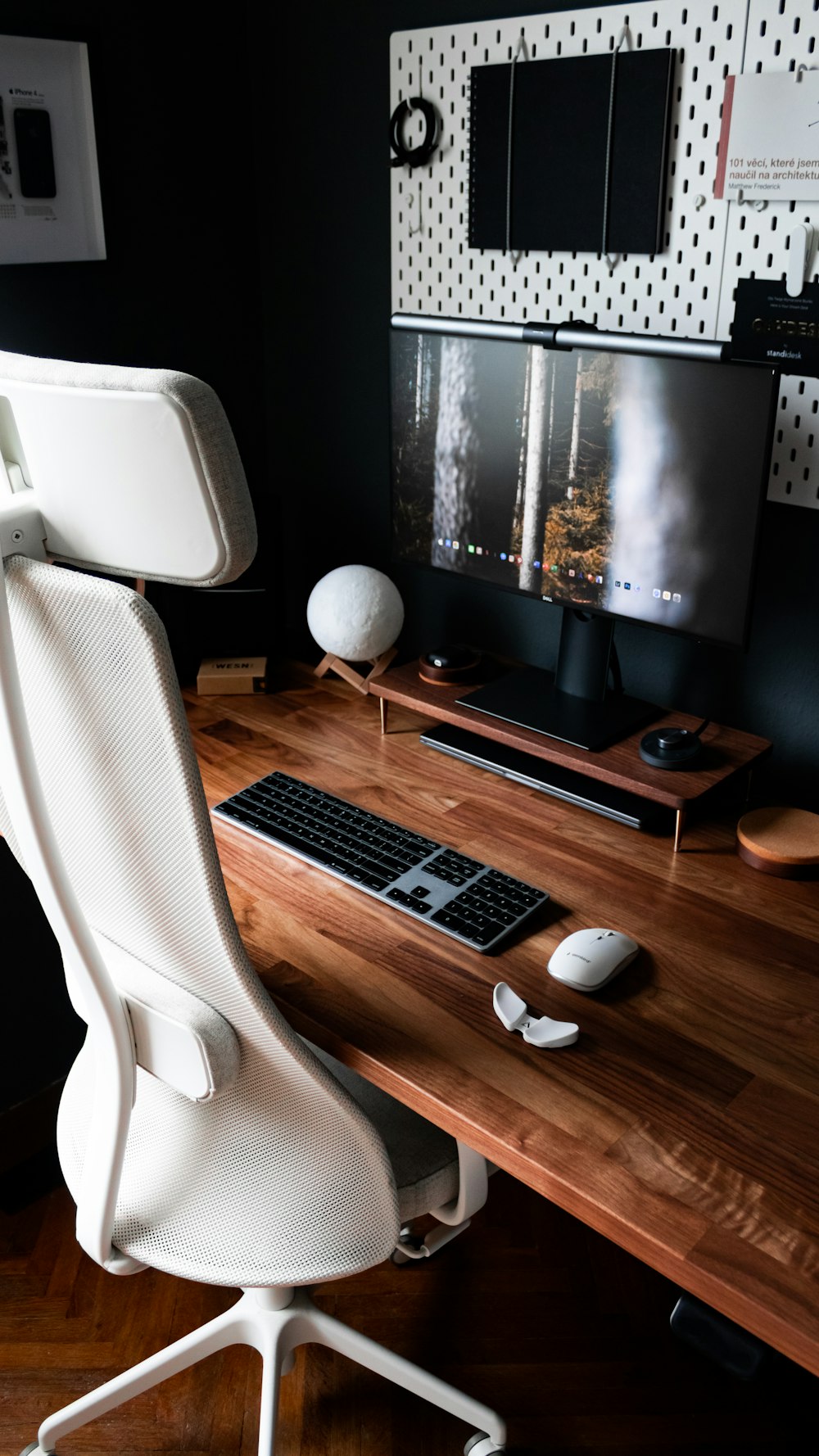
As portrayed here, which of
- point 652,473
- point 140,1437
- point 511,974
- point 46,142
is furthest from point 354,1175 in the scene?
point 46,142

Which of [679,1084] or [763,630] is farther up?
[763,630]

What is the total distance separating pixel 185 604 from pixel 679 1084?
1.14m

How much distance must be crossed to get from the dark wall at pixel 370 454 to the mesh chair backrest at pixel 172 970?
809 mm

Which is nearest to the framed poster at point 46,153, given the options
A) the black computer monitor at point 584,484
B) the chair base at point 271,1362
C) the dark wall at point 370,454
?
the dark wall at point 370,454

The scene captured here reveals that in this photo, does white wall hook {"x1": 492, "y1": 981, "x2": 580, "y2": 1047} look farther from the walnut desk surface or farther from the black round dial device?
the black round dial device

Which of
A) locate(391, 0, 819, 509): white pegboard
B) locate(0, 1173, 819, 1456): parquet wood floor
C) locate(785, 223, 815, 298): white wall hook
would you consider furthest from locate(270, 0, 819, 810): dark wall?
locate(0, 1173, 819, 1456): parquet wood floor

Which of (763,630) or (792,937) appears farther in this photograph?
(763,630)

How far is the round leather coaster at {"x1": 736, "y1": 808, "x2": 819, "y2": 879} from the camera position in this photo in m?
1.35

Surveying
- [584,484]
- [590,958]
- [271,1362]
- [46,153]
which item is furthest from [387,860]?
[46,153]

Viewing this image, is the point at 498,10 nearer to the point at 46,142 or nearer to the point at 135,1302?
the point at 46,142

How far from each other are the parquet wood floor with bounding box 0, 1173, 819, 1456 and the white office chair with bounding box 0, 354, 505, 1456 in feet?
1.30

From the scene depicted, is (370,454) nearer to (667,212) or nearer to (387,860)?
(667,212)

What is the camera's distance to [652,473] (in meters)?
1.39

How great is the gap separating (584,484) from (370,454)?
0.59 meters
